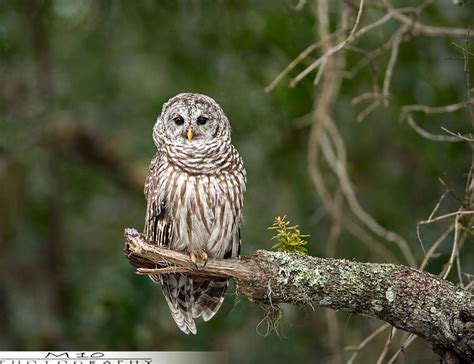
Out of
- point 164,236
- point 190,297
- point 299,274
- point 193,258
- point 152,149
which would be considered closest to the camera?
point 299,274

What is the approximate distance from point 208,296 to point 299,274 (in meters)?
0.83

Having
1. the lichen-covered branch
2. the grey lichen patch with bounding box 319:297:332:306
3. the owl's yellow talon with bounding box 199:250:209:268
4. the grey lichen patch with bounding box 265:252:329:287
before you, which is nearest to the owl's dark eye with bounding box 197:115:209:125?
the owl's yellow talon with bounding box 199:250:209:268

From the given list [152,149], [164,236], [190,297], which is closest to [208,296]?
[190,297]

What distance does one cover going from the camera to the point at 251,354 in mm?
6363

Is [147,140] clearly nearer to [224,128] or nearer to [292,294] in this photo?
[224,128]

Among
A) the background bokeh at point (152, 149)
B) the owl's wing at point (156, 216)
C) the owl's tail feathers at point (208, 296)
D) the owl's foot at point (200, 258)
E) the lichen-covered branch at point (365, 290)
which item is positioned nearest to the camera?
the lichen-covered branch at point (365, 290)

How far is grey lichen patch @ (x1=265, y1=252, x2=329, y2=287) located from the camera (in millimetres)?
3049

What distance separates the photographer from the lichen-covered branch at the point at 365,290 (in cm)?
304

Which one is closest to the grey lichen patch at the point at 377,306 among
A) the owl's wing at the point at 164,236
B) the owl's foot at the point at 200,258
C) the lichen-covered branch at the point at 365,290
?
the lichen-covered branch at the point at 365,290

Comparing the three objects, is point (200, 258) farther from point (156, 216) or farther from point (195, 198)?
point (156, 216)

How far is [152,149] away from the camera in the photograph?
6176mm

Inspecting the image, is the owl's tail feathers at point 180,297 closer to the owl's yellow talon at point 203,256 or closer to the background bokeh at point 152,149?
the owl's yellow talon at point 203,256

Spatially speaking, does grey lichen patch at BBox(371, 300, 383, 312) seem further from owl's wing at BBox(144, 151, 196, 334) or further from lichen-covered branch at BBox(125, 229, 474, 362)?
owl's wing at BBox(144, 151, 196, 334)

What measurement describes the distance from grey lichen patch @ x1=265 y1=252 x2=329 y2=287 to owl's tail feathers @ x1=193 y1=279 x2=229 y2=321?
0.72 metres
